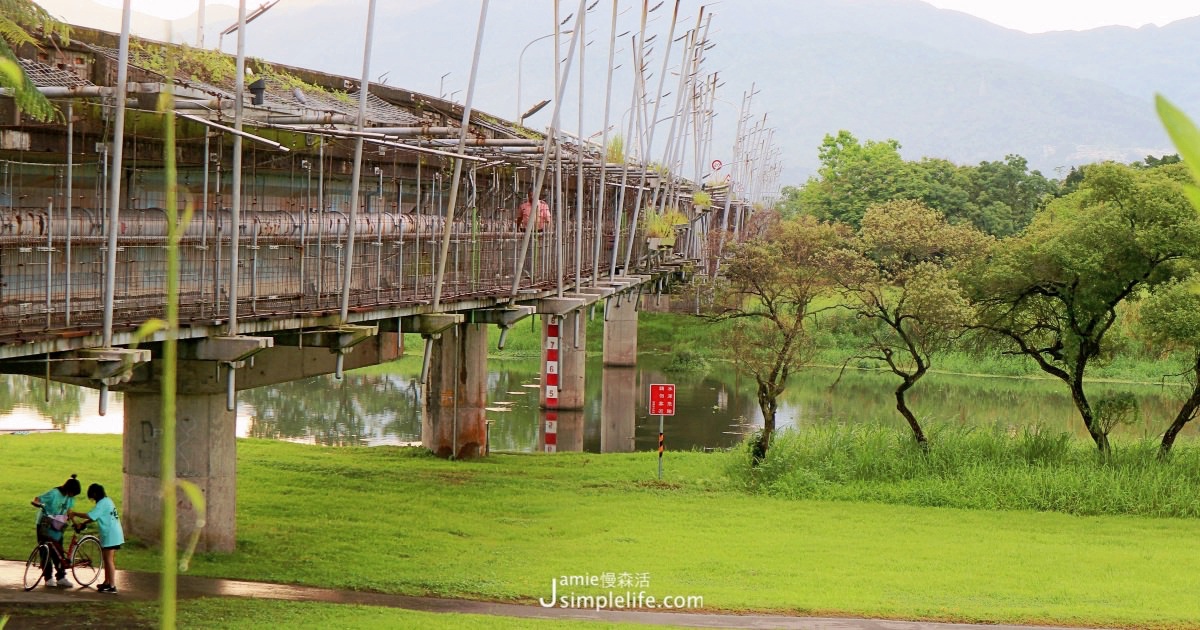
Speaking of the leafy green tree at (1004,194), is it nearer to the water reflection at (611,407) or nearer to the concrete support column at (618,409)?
the water reflection at (611,407)

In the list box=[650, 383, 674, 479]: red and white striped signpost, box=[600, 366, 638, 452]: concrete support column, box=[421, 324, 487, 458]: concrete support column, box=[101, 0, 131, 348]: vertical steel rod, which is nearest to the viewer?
box=[101, 0, 131, 348]: vertical steel rod

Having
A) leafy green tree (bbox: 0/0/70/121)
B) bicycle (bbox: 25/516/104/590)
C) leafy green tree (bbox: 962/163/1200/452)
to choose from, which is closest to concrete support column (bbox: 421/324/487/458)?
leafy green tree (bbox: 962/163/1200/452)

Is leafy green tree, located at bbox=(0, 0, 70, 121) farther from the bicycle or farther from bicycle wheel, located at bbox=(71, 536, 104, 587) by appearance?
bicycle wheel, located at bbox=(71, 536, 104, 587)

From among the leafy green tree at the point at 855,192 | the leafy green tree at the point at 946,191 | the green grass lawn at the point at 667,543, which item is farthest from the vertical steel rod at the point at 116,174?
the leafy green tree at the point at 855,192

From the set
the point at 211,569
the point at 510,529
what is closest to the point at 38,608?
the point at 211,569

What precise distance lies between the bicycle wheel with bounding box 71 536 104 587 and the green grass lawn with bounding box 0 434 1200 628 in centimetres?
137

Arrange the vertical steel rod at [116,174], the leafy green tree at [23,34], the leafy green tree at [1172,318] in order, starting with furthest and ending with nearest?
the leafy green tree at [1172,318]
the vertical steel rod at [116,174]
the leafy green tree at [23,34]

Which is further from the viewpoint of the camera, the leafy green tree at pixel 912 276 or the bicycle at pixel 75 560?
the leafy green tree at pixel 912 276

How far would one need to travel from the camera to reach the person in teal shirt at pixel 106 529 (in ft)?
53.6

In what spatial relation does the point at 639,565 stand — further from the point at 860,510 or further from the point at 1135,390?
the point at 1135,390

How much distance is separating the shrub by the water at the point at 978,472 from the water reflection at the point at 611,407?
7.63 feet

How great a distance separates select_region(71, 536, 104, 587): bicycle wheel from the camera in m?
17.0

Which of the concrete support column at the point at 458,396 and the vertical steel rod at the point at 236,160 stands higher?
the vertical steel rod at the point at 236,160

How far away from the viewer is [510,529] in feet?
76.8
